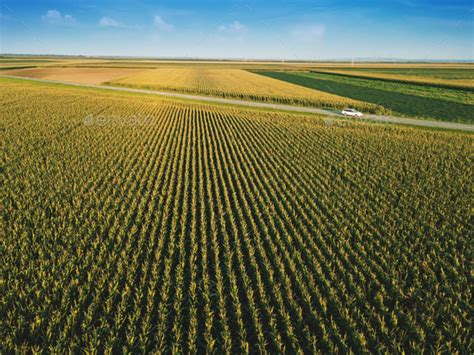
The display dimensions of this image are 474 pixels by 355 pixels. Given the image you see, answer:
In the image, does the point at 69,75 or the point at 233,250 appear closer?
the point at 233,250

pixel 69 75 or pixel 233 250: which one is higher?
pixel 69 75

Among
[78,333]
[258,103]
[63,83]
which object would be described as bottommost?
[78,333]

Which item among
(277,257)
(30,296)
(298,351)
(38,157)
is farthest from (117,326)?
(38,157)

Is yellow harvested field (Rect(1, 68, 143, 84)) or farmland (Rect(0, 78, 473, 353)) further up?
yellow harvested field (Rect(1, 68, 143, 84))

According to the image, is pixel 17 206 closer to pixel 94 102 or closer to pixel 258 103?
pixel 94 102

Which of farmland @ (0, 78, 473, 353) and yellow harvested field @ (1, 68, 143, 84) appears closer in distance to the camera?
farmland @ (0, 78, 473, 353)

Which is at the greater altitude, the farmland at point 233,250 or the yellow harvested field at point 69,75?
the yellow harvested field at point 69,75

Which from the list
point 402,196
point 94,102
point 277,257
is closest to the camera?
point 277,257

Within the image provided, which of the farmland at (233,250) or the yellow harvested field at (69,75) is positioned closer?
the farmland at (233,250)
